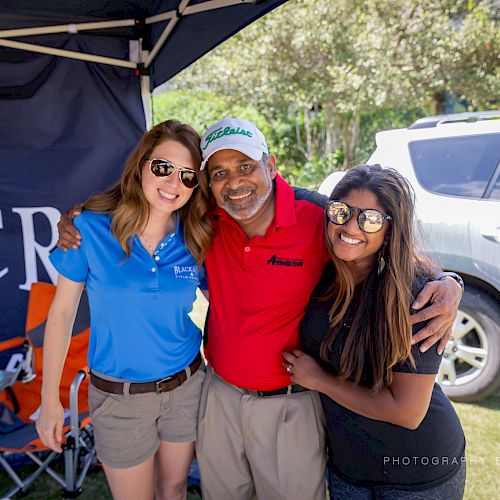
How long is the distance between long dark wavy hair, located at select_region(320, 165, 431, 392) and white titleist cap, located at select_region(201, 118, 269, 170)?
0.48 meters

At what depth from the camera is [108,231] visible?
77.2 inches

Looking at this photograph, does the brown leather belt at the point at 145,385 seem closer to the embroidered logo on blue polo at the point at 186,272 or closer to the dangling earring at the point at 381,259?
the embroidered logo on blue polo at the point at 186,272

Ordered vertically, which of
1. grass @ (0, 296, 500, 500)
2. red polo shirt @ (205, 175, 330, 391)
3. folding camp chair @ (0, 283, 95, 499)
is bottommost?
grass @ (0, 296, 500, 500)

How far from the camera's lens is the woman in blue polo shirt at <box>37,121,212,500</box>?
6.28ft

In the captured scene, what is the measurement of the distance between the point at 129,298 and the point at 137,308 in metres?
0.05

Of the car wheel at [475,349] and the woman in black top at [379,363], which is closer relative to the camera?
the woman in black top at [379,363]

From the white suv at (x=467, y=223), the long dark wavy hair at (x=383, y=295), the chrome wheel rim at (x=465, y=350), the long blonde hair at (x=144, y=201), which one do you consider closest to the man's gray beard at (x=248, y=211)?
the long blonde hair at (x=144, y=201)

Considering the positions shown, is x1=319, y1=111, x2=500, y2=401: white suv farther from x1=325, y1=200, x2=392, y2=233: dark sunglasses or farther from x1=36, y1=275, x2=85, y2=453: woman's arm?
x1=36, y1=275, x2=85, y2=453: woman's arm

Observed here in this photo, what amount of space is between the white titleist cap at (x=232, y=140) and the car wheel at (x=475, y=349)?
2.42m

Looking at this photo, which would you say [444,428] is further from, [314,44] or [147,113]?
[314,44]

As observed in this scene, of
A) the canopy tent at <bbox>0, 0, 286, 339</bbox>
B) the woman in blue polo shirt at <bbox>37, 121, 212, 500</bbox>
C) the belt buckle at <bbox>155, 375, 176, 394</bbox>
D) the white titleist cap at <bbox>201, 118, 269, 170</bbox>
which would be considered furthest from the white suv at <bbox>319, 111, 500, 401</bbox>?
the belt buckle at <bbox>155, 375, 176, 394</bbox>

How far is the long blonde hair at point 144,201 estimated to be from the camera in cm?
197

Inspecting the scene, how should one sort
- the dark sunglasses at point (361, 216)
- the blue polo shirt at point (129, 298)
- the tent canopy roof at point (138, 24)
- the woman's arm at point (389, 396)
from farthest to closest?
the tent canopy roof at point (138, 24) → the blue polo shirt at point (129, 298) → the dark sunglasses at point (361, 216) → the woman's arm at point (389, 396)

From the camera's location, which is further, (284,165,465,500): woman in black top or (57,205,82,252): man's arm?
(57,205,82,252): man's arm
